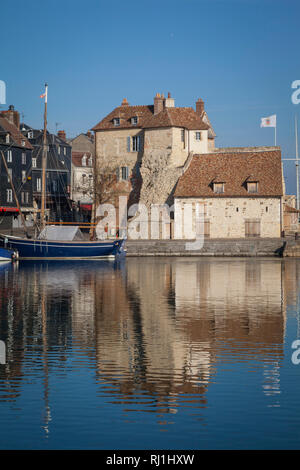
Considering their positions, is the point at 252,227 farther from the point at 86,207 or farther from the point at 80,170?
the point at 80,170

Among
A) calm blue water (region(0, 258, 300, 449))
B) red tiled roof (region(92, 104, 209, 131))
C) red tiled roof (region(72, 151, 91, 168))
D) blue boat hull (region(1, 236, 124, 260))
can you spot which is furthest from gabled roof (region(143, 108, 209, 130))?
calm blue water (region(0, 258, 300, 449))

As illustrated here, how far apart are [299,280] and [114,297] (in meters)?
12.9

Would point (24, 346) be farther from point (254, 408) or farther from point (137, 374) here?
point (254, 408)

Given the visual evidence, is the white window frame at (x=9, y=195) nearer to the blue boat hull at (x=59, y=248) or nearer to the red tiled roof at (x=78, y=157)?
the blue boat hull at (x=59, y=248)

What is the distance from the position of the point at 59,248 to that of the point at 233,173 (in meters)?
22.0

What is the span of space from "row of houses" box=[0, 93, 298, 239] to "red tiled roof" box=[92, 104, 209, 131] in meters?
0.11

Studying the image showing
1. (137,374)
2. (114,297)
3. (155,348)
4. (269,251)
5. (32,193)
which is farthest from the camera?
(32,193)

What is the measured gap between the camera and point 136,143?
8256 centimetres

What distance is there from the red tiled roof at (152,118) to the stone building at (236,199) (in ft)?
22.9

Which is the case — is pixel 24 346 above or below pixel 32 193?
below

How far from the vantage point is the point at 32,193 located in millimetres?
95875

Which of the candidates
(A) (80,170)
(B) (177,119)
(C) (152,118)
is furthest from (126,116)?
(A) (80,170)

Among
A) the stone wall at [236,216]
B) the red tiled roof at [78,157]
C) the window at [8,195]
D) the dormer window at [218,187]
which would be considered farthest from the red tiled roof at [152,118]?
the red tiled roof at [78,157]
